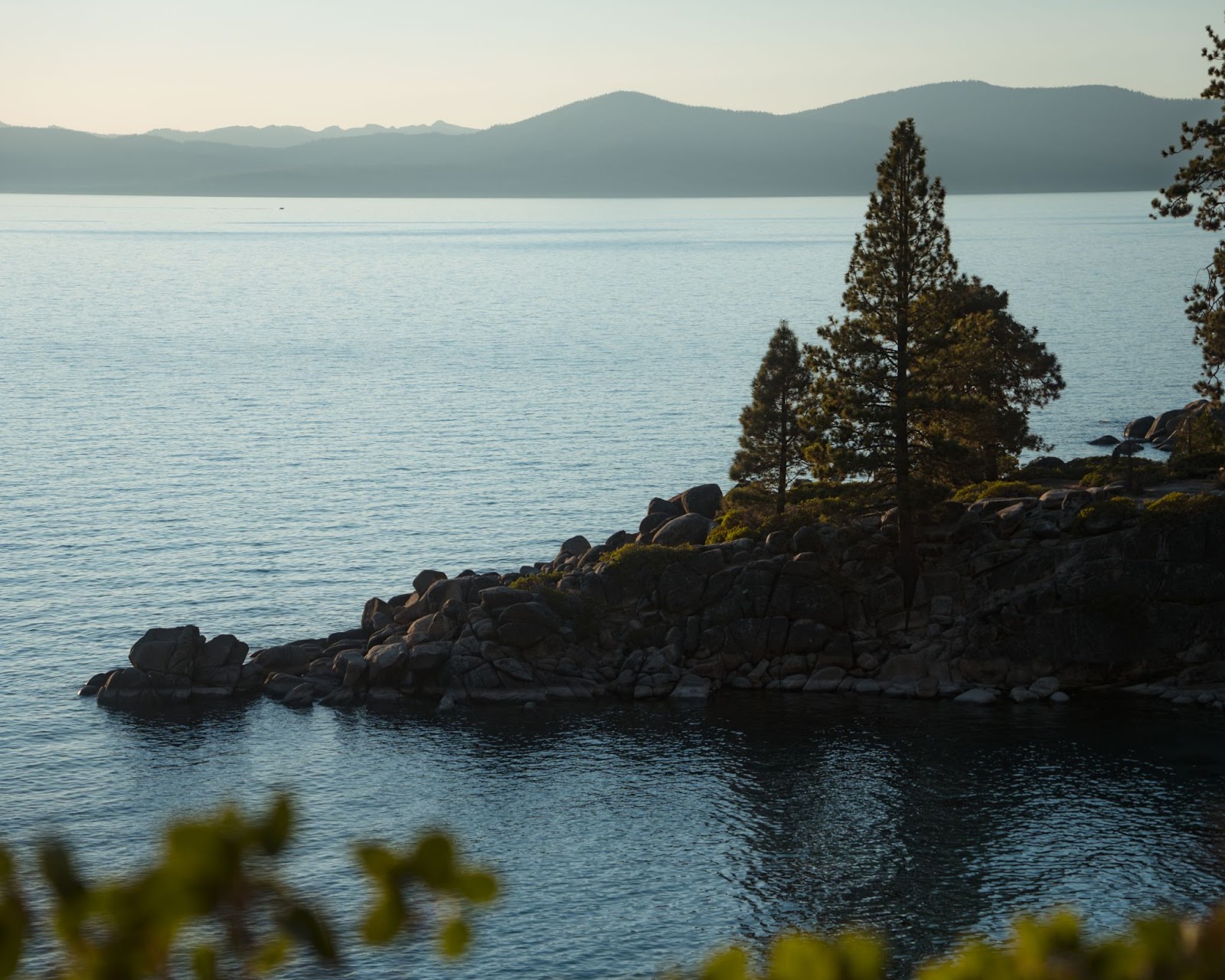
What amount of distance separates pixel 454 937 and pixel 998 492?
2523 inches

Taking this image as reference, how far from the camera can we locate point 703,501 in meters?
77.4

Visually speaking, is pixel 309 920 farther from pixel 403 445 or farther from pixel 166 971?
pixel 403 445

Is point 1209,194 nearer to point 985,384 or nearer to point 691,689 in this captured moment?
point 985,384

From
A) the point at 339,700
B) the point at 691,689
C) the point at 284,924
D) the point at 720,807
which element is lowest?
the point at 339,700

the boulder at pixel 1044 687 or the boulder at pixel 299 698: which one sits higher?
the boulder at pixel 1044 687

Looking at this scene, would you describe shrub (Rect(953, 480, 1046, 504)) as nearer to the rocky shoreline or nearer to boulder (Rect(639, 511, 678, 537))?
the rocky shoreline

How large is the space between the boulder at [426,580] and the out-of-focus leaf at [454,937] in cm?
6427

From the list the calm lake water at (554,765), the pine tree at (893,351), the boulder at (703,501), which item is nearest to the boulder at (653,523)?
the boulder at (703,501)

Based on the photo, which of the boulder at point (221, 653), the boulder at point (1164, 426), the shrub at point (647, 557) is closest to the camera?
the boulder at point (221, 653)

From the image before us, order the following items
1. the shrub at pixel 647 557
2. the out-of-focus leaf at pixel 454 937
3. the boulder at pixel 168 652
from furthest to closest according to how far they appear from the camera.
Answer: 1. the shrub at pixel 647 557
2. the boulder at pixel 168 652
3. the out-of-focus leaf at pixel 454 937

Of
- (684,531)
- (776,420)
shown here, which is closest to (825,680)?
(684,531)

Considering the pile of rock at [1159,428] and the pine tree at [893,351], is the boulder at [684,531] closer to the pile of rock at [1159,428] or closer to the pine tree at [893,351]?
the pine tree at [893,351]

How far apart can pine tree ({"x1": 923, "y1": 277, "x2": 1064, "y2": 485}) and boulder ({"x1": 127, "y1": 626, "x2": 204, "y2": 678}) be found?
118 feet

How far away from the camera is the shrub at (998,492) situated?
65.7 metres
